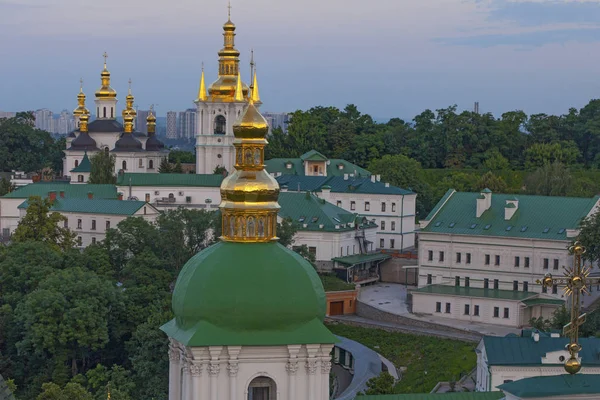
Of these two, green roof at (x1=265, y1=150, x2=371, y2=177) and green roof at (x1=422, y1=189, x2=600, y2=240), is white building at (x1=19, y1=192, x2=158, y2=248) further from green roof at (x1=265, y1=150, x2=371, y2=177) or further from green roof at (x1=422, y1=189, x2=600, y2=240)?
green roof at (x1=422, y1=189, x2=600, y2=240)

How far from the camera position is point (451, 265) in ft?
198

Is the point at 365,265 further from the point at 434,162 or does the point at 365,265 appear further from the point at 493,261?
the point at 434,162

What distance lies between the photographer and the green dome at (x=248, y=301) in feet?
66.7

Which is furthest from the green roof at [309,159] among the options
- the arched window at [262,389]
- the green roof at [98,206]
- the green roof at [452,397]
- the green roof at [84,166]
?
the arched window at [262,389]

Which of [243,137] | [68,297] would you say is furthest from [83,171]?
[243,137]

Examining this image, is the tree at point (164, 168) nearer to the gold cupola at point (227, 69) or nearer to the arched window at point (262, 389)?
the gold cupola at point (227, 69)

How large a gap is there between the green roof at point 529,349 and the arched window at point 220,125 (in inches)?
1774

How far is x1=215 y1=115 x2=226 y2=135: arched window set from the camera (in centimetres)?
8400

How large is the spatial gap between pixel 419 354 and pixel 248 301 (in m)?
31.8

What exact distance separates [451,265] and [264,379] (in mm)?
40349

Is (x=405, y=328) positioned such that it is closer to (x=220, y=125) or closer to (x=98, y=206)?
(x=98, y=206)

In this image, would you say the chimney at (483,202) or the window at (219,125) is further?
the window at (219,125)

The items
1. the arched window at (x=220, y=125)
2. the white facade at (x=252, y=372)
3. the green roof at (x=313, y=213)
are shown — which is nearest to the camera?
the white facade at (x=252, y=372)

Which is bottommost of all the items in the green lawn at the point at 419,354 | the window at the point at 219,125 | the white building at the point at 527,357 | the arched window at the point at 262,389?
the green lawn at the point at 419,354
